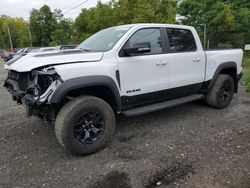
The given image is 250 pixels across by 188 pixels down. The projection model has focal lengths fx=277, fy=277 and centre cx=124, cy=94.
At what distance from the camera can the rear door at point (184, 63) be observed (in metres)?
5.07

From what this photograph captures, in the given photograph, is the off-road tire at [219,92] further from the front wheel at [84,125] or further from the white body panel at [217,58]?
the front wheel at [84,125]

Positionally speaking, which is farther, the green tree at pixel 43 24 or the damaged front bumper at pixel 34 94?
the green tree at pixel 43 24

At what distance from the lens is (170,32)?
Result: 5.17 m

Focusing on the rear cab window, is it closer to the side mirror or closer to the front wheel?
the side mirror

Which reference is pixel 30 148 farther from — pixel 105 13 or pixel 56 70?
pixel 105 13

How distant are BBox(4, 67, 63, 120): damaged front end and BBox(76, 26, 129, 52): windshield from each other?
1.08 metres

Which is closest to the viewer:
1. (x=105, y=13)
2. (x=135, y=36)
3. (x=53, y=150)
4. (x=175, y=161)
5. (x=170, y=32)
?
(x=175, y=161)

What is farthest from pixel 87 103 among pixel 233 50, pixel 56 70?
pixel 233 50

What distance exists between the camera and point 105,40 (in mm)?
4809

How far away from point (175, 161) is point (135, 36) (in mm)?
2130

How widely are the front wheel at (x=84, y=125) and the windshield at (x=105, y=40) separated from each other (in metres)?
0.99

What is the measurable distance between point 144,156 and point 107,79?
1.24 metres

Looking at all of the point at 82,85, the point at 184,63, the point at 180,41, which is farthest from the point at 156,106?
the point at 82,85

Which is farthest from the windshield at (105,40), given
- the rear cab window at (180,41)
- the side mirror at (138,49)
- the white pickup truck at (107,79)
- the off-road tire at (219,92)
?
the off-road tire at (219,92)
